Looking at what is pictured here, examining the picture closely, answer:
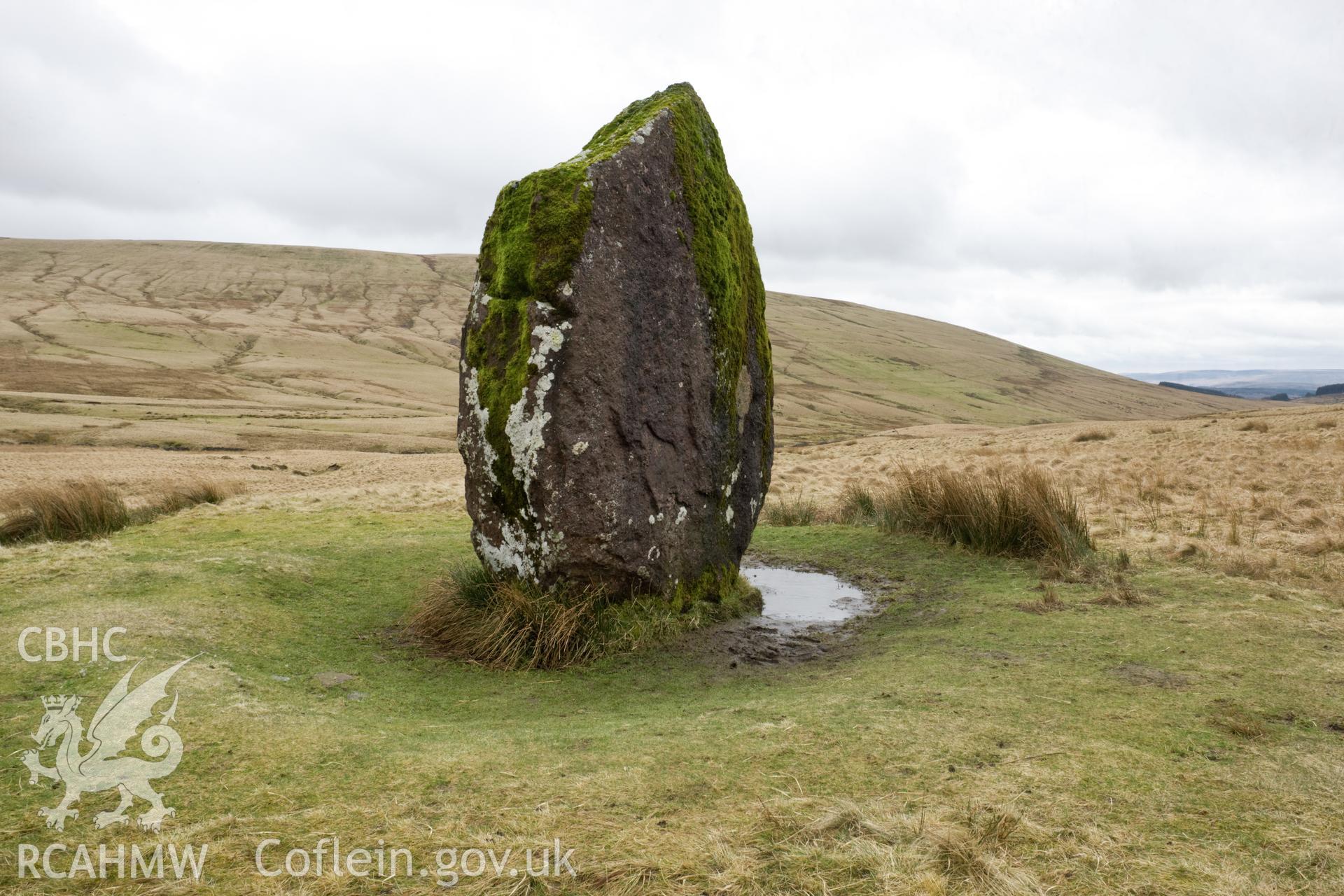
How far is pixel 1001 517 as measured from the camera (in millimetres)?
10523

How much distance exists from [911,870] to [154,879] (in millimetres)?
3147

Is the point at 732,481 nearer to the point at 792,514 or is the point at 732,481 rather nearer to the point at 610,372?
the point at 610,372

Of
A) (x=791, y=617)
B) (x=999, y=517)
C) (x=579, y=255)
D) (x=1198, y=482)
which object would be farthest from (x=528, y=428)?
(x=1198, y=482)

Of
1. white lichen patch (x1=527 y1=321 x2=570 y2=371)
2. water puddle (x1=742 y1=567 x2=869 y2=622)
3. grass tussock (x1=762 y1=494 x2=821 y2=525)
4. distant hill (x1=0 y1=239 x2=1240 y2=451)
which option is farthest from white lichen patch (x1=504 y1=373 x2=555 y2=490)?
distant hill (x1=0 y1=239 x2=1240 y2=451)

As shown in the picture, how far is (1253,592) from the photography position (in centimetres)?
803

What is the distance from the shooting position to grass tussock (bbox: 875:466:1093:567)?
992 cm

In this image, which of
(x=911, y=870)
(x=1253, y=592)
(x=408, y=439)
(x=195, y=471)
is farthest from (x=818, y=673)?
(x=408, y=439)

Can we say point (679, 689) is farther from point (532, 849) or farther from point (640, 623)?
point (532, 849)

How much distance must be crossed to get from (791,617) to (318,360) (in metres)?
78.4

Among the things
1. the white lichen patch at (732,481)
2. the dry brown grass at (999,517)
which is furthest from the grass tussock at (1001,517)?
the white lichen patch at (732,481)

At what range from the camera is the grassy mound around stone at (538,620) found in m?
7.36

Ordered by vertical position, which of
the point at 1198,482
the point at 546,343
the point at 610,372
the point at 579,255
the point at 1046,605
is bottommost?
the point at 1046,605

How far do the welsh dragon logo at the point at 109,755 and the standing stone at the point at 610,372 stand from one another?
3.34 meters

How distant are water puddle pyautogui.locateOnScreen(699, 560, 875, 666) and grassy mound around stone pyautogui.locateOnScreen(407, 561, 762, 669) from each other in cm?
47
